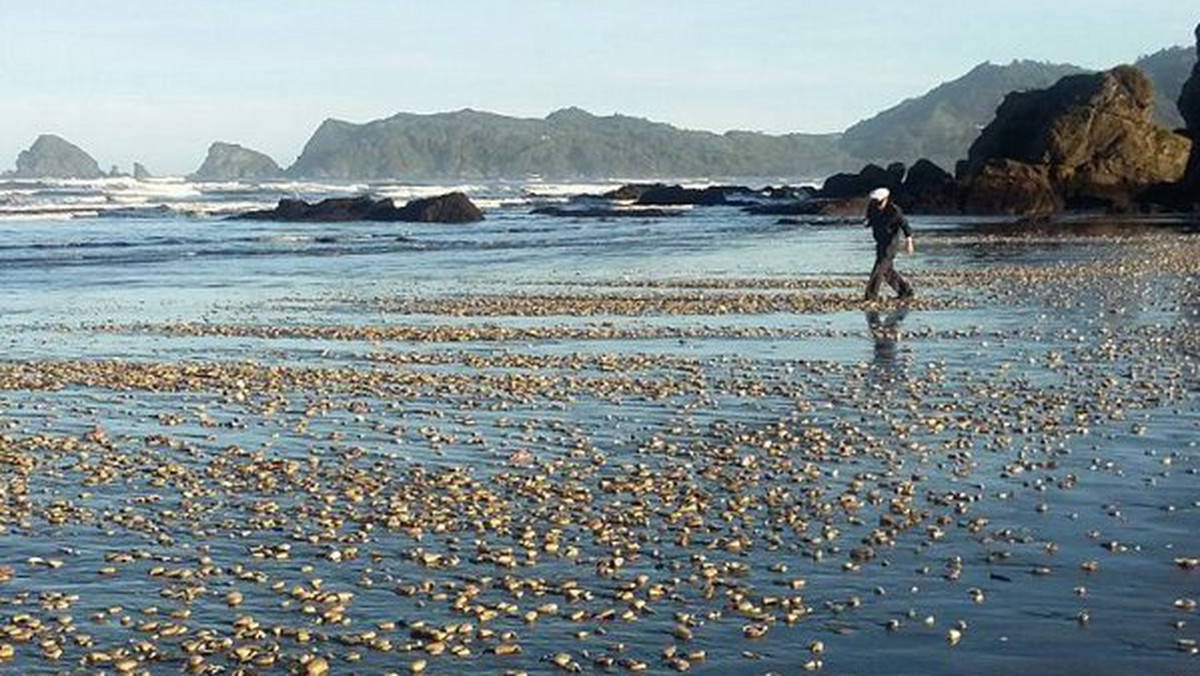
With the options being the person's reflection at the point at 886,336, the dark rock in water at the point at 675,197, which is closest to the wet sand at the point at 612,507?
the person's reflection at the point at 886,336

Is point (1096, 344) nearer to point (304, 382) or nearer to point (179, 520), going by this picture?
point (304, 382)

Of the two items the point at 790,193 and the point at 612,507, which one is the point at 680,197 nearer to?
the point at 790,193

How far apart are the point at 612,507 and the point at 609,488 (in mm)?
749

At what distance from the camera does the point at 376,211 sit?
87750 millimetres

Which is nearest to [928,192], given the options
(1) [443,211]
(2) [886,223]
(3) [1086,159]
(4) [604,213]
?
(3) [1086,159]

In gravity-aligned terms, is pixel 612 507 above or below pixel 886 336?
below

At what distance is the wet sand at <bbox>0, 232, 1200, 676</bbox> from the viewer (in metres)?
9.41

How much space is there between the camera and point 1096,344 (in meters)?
23.8

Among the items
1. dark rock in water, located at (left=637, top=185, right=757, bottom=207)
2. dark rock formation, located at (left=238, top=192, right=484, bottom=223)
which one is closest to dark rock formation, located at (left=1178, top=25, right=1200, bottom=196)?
dark rock in water, located at (left=637, top=185, right=757, bottom=207)

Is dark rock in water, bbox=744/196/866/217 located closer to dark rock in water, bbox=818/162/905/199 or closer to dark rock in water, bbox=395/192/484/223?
dark rock in water, bbox=818/162/905/199

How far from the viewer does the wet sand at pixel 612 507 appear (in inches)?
370

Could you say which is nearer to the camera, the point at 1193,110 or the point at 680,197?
the point at 1193,110

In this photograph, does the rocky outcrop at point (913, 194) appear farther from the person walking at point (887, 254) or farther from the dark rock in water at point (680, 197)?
the person walking at point (887, 254)

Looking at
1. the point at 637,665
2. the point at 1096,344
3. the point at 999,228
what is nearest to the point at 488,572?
the point at 637,665
